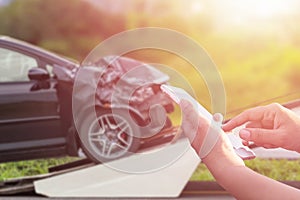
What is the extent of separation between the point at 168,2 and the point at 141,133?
1.01 meters

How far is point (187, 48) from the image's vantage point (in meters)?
4.60

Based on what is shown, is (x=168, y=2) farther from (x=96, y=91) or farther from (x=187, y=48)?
(x=96, y=91)

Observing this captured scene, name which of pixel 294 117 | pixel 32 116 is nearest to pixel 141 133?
pixel 32 116

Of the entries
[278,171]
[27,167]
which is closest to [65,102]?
[27,167]

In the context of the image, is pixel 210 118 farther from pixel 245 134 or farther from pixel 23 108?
pixel 23 108

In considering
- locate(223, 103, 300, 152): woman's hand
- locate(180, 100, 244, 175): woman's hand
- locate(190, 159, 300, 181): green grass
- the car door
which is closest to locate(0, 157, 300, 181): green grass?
locate(190, 159, 300, 181): green grass

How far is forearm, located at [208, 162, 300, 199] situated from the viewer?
37.9 inches

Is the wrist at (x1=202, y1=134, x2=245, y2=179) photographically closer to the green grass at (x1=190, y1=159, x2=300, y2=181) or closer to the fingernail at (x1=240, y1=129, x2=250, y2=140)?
the fingernail at (x1=240, y1=129, x2=250, y2=140)

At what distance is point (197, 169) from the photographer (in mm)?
4836

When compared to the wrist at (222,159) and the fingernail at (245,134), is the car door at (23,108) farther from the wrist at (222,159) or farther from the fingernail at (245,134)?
the wrist at (222,159)

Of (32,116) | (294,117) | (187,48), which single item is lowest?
(32,116)

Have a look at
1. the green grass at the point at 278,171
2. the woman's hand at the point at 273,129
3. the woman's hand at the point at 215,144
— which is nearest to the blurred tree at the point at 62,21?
the green grass at the point at 278,171

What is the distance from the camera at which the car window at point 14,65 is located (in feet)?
16.0

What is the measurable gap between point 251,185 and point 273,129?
20 cm
